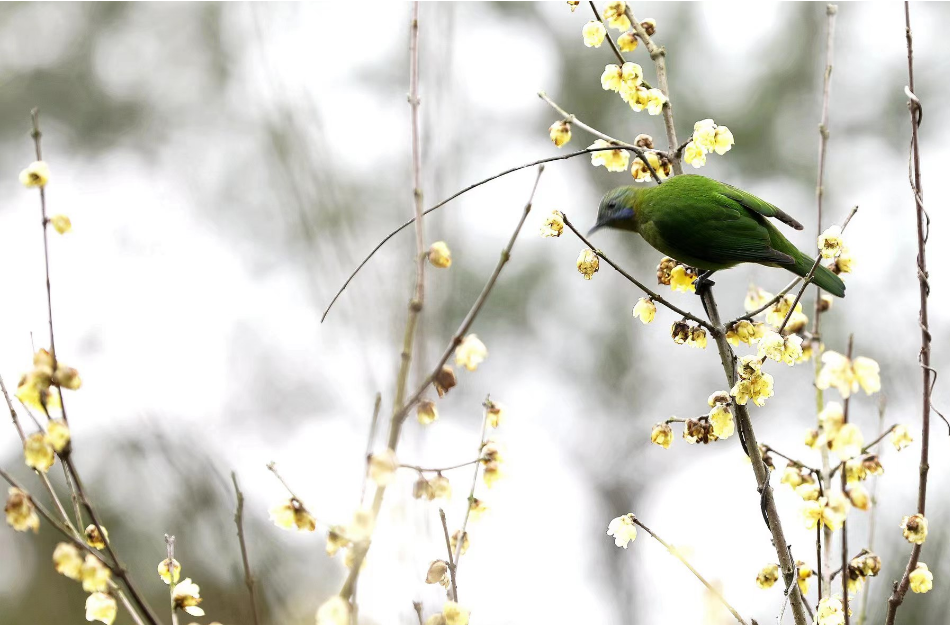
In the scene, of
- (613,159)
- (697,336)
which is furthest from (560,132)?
(697,336)

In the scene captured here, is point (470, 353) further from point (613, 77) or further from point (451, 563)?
point (613, 77)

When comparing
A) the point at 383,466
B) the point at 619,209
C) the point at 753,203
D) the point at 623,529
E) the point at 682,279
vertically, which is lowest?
the point at 383,466

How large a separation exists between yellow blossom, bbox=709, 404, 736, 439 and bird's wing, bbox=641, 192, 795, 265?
1088 mm

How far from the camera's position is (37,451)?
1.13m

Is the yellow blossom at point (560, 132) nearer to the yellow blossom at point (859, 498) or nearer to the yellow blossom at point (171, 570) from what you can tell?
the yellow blossom at point (859, 498)

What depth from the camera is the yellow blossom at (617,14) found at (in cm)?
208

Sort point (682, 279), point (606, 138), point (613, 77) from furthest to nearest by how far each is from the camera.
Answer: point (682, 279)
point (613, 77)
point (606, 138)

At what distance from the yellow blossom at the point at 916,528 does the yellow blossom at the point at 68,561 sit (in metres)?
1.32

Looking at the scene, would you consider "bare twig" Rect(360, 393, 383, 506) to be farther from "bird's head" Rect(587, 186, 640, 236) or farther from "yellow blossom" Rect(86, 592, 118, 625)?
"bird's head" Rect(587, 186, 640, 236)

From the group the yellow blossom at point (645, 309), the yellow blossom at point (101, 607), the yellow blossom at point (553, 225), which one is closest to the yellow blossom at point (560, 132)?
the yellow blossom at point (553, 225)

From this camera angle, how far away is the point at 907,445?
68.7 inches

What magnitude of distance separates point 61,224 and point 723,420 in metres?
1.21

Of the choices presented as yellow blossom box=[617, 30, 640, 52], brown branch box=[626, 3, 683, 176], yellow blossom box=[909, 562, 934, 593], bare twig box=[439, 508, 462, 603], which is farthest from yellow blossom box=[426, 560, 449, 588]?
yellow blossom box=[617, 30, 640, 52]

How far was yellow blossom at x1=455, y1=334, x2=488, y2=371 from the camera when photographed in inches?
49.5
